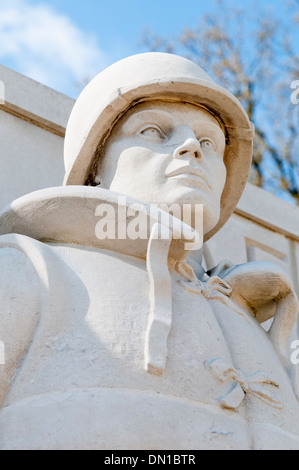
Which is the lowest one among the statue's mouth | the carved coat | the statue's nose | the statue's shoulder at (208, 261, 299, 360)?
the carved coat

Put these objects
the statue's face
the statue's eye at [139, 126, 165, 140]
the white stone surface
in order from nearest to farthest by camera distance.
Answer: the statue's face < the statue's eye at [139, 126, 165, 140] < the white stone surface

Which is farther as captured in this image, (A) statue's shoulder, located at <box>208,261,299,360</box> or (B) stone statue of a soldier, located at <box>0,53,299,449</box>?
(A) statue's shoulder, located at <box>208,261,299,360</box>

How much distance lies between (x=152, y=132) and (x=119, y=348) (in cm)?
123

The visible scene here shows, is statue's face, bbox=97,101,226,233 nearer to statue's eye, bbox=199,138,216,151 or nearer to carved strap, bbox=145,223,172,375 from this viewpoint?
statue's eye, bbox=199,138,216,151

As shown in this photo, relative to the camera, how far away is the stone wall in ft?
18.3

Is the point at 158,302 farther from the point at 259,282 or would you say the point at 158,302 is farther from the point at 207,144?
the point at 207,144

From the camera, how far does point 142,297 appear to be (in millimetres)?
3809

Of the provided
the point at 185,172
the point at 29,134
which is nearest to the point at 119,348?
the point at 185,172

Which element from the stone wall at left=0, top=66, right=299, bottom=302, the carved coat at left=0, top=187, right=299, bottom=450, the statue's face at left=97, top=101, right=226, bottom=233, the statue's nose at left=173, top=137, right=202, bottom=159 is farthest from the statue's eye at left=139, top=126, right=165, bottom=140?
the stone wall at left=0, top=66, right=299, bottom=302

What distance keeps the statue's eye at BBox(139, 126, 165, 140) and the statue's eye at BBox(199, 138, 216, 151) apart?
19 cm

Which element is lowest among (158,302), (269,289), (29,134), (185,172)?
(158,302)

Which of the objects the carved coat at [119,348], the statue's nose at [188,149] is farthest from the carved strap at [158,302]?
the statue's nose at [188,149]

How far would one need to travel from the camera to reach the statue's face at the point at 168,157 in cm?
428
